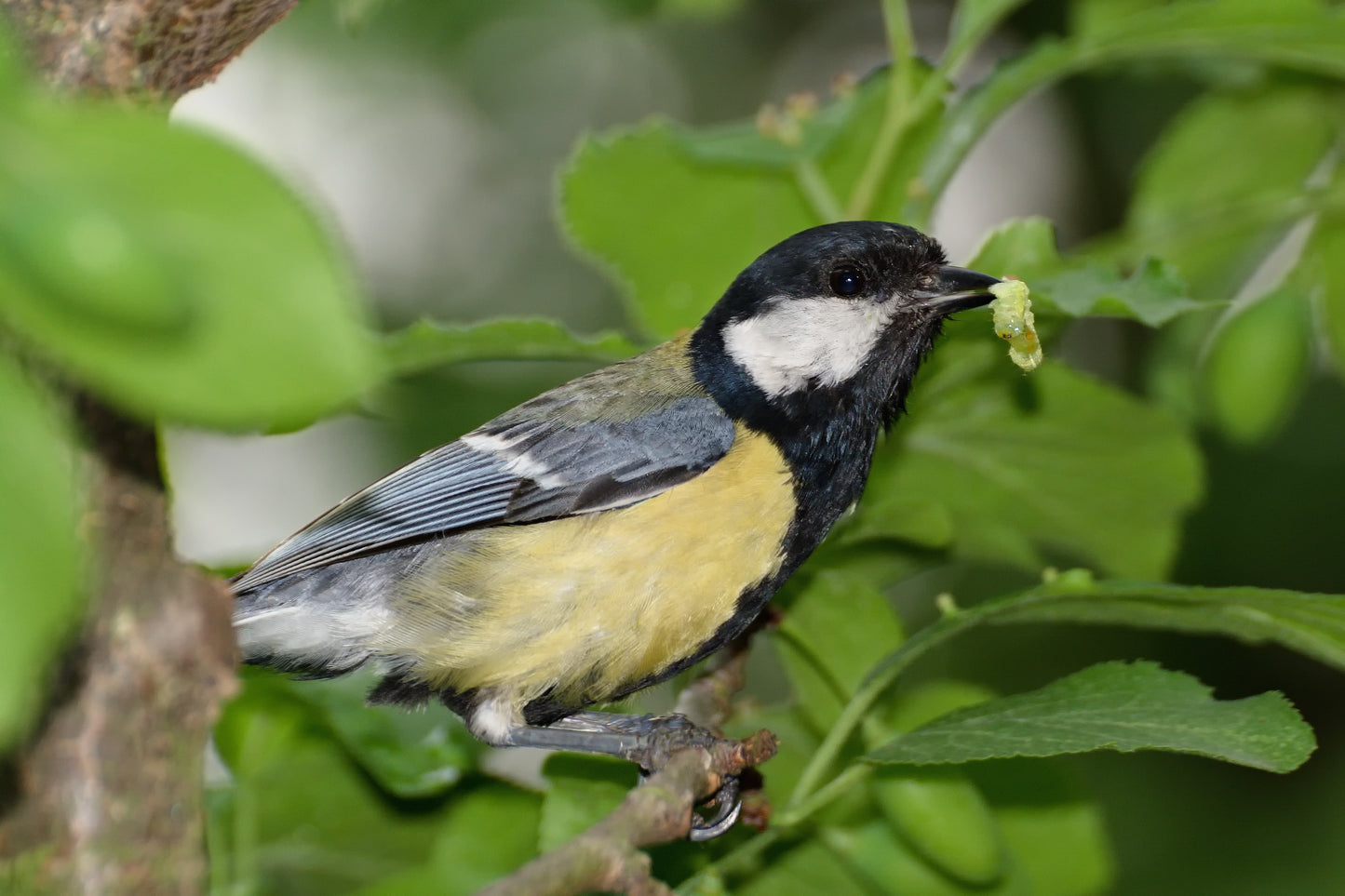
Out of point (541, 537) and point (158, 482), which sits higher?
point (158, 482)

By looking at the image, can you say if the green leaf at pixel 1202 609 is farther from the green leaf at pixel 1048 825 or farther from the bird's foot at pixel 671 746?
the bird's foot at pixel 671 746

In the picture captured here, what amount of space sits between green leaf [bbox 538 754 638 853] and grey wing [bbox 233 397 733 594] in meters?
0.43

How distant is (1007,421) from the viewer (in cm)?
217

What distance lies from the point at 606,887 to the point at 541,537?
98cm

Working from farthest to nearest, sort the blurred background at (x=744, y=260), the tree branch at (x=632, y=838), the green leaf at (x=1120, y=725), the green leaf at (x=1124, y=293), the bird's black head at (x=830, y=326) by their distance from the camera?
the blurred background at (x=744, y=260) < the bird's black head at (x=830, y=326) < the green leaf at (x=1124, y=293) < the green leaf at (x=1120, y=725) < the tree branch at (x=632, y=838)

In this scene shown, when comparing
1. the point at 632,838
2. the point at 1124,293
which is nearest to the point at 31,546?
the point at 632,838

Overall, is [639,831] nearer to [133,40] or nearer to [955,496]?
[133,40]

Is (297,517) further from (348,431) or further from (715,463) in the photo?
(715,463)

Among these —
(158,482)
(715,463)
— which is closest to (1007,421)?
(715,463)

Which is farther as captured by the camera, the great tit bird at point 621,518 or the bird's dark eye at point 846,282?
the bird's dark eye at point 846,282

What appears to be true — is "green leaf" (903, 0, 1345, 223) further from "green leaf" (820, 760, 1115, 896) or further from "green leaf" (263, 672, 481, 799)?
"green leaf" (263, 672, 481, 799)

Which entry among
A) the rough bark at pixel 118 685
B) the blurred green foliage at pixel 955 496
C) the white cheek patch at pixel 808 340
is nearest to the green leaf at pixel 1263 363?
the blurred green foliage at pixel 955 496

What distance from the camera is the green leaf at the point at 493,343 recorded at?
1.86 meters

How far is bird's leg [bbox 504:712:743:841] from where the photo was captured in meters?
2.00
